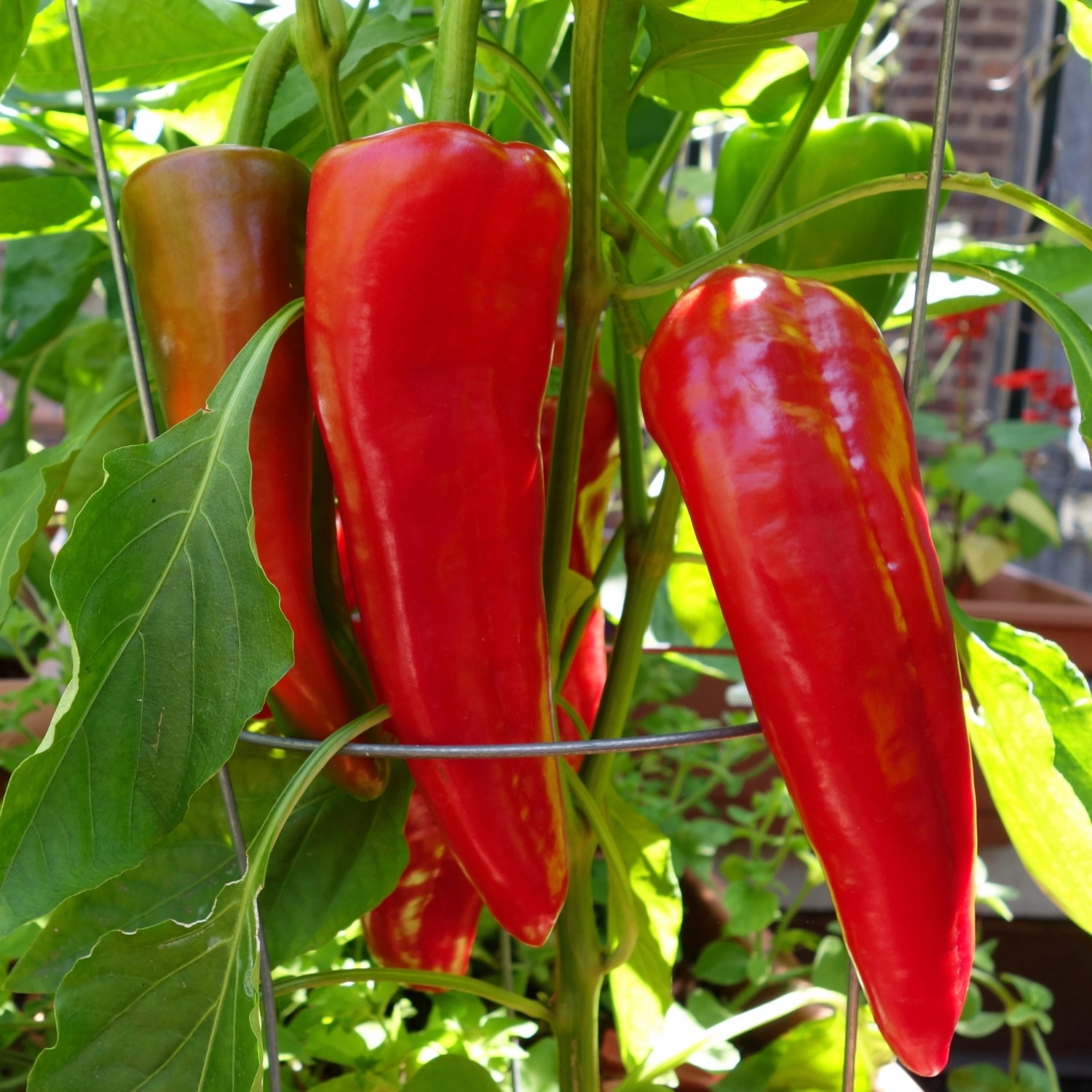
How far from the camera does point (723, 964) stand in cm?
79

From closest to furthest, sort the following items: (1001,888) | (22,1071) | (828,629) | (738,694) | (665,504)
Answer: (828,629) → (665,504) → (22,1071) → (1001,888) → (738,694)

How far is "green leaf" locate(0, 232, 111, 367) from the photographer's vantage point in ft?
2.25

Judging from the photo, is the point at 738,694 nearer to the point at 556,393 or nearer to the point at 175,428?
the point at 556,393

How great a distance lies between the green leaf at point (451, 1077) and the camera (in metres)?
0.50

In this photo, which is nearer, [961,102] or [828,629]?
[828,629]

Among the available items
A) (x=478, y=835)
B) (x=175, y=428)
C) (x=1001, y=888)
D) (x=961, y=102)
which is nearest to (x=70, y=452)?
(x=175, y=428)

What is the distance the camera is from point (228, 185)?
40cm

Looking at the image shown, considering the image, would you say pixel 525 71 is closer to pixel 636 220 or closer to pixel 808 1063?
pixel 636 220

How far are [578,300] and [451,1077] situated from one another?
35 centimetres

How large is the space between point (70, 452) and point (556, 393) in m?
0.23

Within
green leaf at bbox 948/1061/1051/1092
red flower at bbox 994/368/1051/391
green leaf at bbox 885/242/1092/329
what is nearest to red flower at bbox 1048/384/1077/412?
red flower at bbox 994/368/1051/391

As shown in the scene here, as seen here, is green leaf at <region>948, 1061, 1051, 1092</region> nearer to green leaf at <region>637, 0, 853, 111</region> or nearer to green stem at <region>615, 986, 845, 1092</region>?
green stem at <region>615, 986, 845, 1092</region>

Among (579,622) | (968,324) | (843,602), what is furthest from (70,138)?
(968,324)

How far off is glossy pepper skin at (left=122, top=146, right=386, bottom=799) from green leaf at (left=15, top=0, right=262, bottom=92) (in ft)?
0.45
